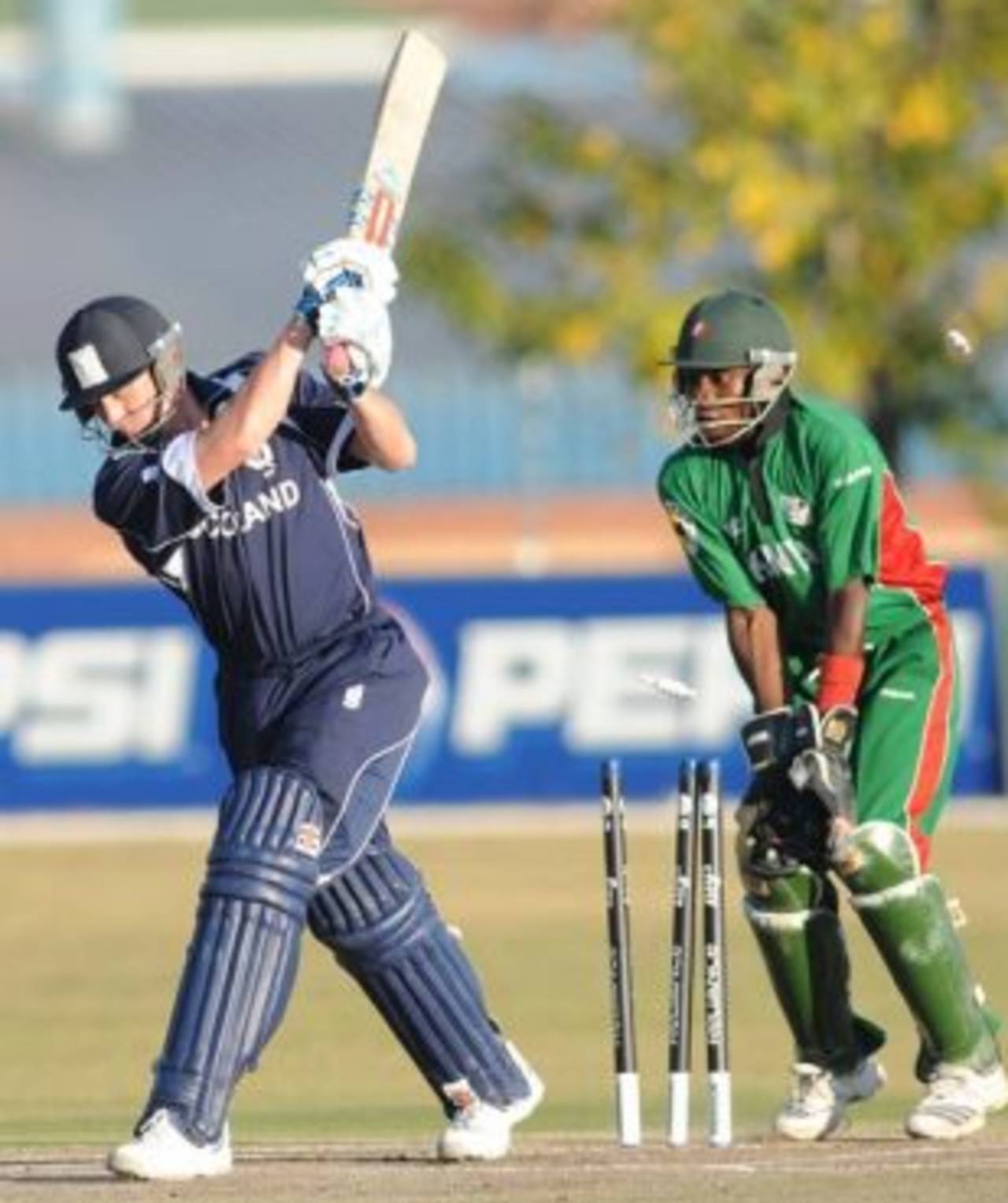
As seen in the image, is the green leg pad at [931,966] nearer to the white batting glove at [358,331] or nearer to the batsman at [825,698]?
the batsman at [825,698]

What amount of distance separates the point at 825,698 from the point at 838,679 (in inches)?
2.2

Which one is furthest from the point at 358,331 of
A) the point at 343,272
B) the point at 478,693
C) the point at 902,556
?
the point at 478,693

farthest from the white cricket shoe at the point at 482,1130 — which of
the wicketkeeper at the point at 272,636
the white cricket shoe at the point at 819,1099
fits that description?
the white cricket shoe at the point at 819,1099

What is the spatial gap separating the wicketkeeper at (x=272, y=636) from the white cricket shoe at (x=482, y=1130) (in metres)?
0.28

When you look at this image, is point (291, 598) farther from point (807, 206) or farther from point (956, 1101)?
point (807, 206)

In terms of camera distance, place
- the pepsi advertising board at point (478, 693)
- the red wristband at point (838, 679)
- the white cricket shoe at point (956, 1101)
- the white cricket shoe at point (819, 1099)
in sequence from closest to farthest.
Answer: the red wristband at point (838, 679), the white cricket shoe at point (956, 1101), the white cricket shoe at point (819, 1099), the pepsi advertising board at point (478, 693)

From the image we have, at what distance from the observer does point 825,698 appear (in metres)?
10.3

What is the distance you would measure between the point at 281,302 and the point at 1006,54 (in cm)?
1613

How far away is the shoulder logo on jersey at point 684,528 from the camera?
10.5m

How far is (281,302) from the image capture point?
41.1m

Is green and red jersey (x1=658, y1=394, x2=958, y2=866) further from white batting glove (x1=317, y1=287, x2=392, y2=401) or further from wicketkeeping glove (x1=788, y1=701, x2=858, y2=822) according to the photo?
white batting glove (x1=317, y1=287, x2=392, y2=401)

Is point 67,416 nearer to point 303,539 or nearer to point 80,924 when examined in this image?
point 80,924

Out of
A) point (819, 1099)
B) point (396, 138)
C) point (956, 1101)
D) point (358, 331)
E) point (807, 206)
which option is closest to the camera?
point (358, 331)

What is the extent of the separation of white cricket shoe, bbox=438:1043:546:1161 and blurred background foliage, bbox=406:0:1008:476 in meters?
15.2
